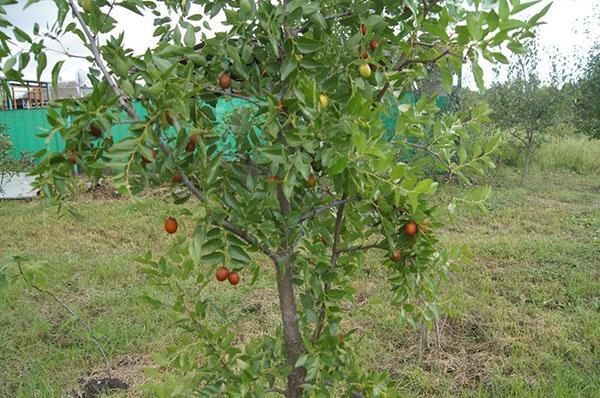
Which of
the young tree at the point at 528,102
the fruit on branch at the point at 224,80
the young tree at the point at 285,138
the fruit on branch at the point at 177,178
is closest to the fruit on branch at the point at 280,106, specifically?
the young tree at the point at 285,138

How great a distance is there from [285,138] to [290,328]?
0.57m

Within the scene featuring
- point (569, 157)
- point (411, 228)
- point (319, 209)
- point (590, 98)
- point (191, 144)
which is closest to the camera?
point (191, 144)

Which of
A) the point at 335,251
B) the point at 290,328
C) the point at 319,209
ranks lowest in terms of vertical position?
the point at 290,328

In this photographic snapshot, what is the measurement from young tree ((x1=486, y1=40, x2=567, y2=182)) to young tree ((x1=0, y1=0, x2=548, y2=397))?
8.22m

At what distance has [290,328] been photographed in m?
1.33

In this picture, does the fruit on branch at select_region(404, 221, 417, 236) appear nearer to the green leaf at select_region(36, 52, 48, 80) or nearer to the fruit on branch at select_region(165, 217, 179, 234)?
the fruit on branch at select_region(165, 217, 179, 234)

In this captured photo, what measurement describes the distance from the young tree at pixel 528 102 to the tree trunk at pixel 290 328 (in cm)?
823

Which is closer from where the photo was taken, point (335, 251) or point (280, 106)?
point (280, 106)

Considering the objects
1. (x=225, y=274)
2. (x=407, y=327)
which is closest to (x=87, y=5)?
(x=225, y=274)

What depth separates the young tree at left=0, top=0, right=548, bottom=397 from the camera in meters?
0.90

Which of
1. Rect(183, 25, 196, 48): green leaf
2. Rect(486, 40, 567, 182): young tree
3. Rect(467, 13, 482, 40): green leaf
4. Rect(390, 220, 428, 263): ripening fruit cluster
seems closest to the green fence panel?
Rect(486, 40, 567, 182): young tree

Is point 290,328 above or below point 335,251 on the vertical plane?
below

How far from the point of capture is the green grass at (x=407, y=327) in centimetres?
266

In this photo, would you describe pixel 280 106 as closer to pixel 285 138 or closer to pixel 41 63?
pixel 285 138
